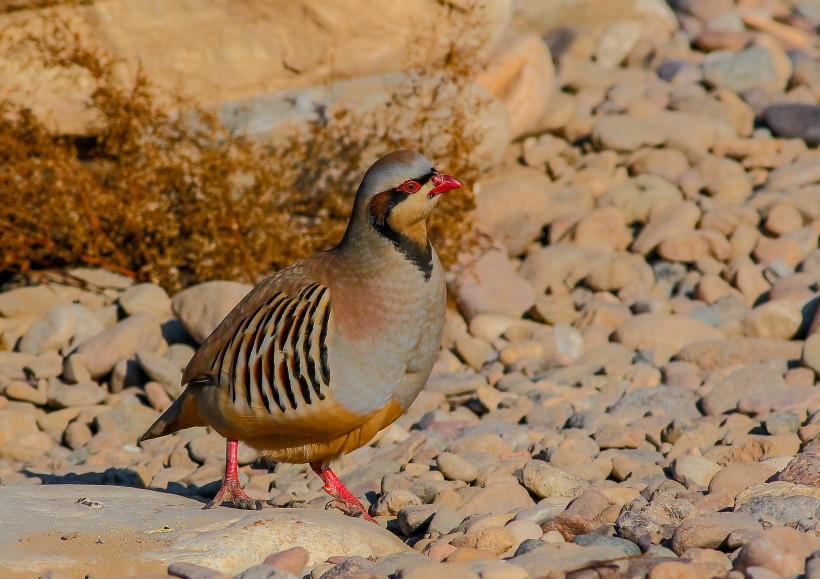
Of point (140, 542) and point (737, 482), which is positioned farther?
point (737, 482)

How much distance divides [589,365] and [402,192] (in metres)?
3.13

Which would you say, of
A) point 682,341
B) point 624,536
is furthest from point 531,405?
point 624,536

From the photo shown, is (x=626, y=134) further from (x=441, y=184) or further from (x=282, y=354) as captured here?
(x=282, y=354)

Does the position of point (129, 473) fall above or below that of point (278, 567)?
below

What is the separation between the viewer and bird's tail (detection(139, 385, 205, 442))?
549 cm

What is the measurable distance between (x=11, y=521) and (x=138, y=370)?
10.6 feet

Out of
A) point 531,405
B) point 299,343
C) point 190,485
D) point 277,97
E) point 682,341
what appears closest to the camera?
point 299,343

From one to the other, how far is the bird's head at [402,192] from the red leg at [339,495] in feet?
4.19

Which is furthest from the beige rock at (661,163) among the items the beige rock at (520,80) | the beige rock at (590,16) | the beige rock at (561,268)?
the beige rock at (590,16)

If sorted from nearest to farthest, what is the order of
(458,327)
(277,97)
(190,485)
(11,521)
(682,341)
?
1. (11,521)
2. (190,485)
3. (682,341)
4. (458,327)
5. (277,97)

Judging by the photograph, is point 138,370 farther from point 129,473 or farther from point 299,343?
point 299,343

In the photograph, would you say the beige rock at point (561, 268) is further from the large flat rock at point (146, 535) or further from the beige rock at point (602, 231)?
the large flat rock at point (146, 535)

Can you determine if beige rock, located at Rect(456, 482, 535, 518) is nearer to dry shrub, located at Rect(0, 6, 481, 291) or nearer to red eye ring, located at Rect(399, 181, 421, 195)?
red eye ring, located at Rect(399, 181, 421, 195)

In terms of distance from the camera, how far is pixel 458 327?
28.0 ft
